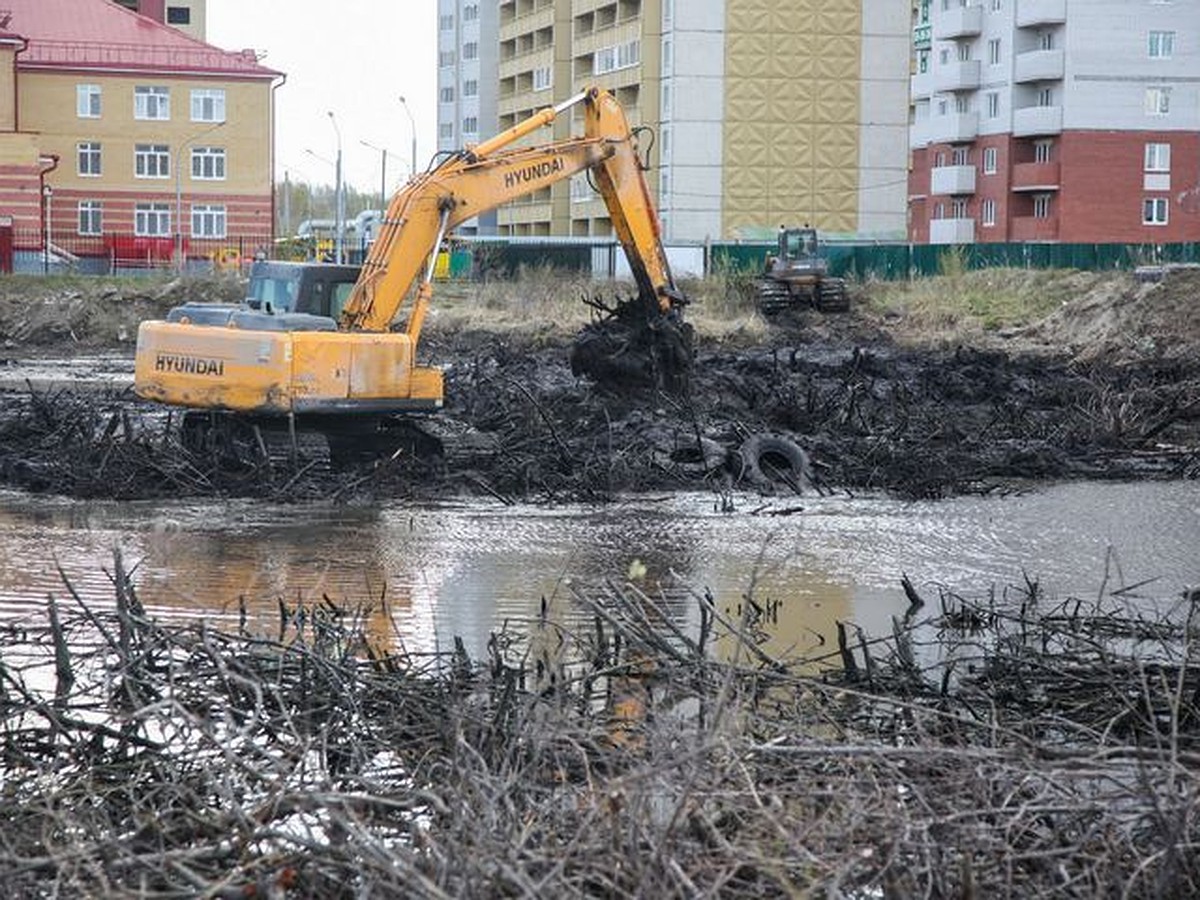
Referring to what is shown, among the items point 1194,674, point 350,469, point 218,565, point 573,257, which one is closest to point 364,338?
point 350,469

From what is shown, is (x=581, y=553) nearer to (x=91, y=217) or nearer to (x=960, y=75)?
(x=91, y=217)

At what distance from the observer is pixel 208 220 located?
6700cm

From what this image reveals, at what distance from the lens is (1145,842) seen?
19.5 feet

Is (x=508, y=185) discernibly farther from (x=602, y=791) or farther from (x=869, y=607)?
(x=602, y=791)

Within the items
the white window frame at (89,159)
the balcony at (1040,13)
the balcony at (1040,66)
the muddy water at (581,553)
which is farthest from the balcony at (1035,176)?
the muddy water at (581,553)

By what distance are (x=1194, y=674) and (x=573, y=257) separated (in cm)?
5789

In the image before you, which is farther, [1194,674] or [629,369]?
[629,369]

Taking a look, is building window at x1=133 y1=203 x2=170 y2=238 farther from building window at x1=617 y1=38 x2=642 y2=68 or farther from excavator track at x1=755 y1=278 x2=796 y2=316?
excavator track at x1=755 y1=278 x2=796 y2=316

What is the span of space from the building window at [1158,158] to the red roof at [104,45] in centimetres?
2992

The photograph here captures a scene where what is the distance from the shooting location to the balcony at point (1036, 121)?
233ft

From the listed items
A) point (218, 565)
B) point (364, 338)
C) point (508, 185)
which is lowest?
point (218, 565)

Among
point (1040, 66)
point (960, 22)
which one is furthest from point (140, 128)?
point (1040, 66)

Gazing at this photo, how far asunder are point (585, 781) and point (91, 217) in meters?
62.4

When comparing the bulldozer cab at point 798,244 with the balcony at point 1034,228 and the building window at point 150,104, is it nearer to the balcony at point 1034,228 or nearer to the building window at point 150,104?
the balcony at point 1034,228
